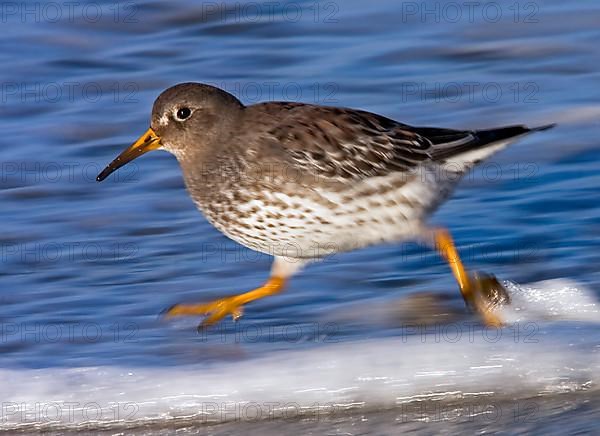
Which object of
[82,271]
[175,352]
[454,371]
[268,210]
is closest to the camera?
[454,371]

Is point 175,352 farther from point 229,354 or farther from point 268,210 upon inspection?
point 268,210

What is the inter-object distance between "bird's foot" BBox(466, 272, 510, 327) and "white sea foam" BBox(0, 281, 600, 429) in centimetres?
45

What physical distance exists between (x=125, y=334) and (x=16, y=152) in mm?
2887

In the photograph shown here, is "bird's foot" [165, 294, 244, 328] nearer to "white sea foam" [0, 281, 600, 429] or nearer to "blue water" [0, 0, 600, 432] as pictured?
"blue water" [0, 0, 600, 432]

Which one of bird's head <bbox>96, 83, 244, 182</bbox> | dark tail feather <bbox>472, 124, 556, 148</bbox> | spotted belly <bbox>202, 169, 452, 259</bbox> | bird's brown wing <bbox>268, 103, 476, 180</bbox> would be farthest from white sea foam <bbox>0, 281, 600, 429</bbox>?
bird's head <bbox>96, 83, 244, 182</bbox>

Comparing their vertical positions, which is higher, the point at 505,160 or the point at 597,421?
the point at 505,160

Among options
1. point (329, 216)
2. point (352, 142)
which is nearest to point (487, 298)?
point (329, 216)

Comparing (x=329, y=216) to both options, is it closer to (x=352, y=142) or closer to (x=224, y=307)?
(x=352, y=142)

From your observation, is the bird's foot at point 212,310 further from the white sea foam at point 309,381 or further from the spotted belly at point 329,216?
the white sea foam at point 309,381

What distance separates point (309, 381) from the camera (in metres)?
6.55

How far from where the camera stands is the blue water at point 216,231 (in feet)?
23.5

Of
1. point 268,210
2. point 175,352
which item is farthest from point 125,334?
point 268,210

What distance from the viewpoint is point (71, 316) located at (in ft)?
24.5

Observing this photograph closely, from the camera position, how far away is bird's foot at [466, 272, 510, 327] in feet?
24.0
